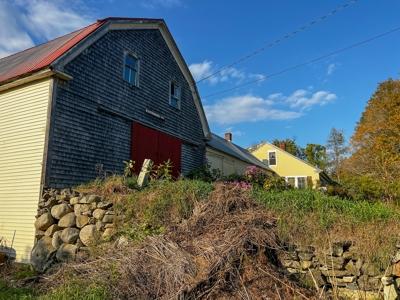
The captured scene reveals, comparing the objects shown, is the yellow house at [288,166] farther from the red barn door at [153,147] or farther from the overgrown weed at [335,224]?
the overgrown weed at [335,224]

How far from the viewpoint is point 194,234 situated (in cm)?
529

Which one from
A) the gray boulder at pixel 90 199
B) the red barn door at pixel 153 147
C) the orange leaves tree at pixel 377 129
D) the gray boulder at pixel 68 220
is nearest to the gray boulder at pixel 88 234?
the gray boulder at pixel 68 220

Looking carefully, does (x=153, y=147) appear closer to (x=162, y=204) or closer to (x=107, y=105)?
(x=107, y=105)

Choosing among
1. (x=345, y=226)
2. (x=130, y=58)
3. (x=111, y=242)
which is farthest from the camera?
(x=130, y=58)

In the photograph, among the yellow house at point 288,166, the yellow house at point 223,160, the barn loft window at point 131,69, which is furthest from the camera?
the yellow house at point 288,166

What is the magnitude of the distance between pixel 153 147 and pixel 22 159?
4636mm

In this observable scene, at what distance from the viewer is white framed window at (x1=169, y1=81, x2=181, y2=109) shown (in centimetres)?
1334

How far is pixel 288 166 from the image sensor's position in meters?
29.9

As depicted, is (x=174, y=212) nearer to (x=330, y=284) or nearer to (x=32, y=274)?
(x=330, y=284)

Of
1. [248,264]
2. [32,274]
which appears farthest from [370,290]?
[32,274]

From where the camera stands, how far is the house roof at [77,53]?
27.5 ft

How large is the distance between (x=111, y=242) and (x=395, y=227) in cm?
532

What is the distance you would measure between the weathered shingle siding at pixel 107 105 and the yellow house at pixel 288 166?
1816 centimetres

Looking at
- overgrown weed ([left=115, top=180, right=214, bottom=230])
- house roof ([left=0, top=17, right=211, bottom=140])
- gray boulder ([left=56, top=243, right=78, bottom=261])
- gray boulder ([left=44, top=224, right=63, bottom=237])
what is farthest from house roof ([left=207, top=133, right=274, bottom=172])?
gray boulder ([left=56, top=243, right=78, bottom=261])
